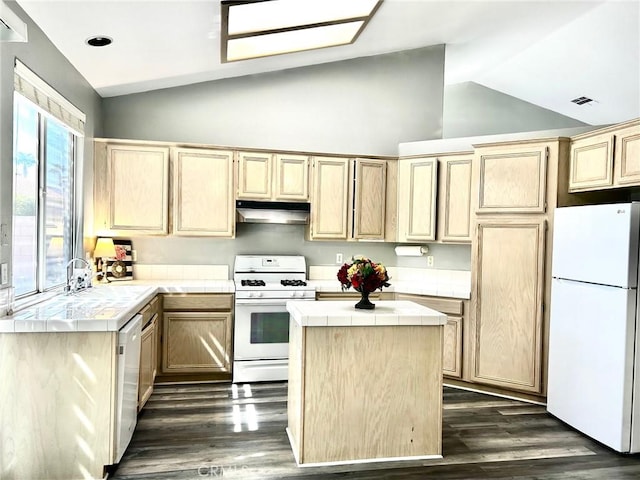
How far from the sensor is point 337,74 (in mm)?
5000

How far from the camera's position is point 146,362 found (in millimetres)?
3482

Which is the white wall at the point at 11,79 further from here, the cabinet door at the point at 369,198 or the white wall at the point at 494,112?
the white wall at the point at 494,112

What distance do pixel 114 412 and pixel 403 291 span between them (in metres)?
2.79

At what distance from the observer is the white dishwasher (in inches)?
101

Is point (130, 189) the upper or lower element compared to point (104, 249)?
upper

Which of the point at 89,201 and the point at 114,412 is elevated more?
the point at 89,201

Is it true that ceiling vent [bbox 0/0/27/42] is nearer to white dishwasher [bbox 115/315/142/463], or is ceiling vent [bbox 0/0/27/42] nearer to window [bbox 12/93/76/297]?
window [bbox 12/93/76/297]

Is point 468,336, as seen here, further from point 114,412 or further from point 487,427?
point 114,412

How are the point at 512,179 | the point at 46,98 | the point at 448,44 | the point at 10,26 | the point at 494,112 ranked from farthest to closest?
the point at 494,112
the point at 448,44
the point at 512,179
the point at 46,98
the point at 10,26

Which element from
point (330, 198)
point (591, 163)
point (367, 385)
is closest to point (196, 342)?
point (330, 198)

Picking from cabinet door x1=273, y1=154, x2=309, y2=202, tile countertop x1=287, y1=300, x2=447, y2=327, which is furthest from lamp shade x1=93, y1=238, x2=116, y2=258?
tile countertop x1=287, y1=300, x2=447, y2=327

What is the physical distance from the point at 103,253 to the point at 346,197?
7.66 ft

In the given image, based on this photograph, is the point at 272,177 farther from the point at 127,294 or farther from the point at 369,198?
the point at 127,294

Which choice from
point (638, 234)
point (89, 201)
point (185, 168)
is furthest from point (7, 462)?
point (638, 234)
